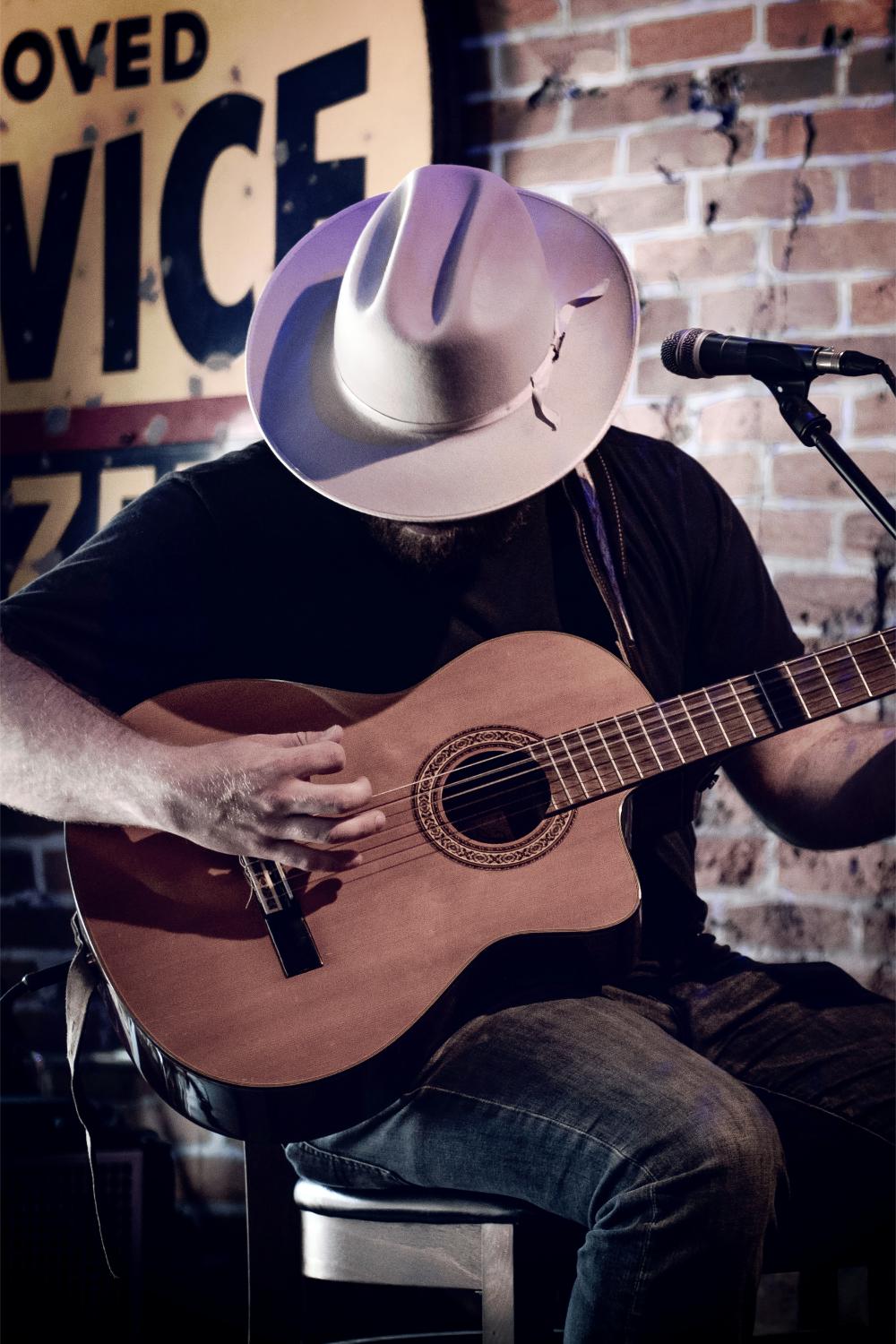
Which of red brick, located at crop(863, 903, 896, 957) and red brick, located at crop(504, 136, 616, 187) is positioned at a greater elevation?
red brick, located at crop(504, 136, 616, 187)

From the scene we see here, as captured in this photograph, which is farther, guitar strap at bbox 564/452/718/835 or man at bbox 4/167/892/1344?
guitar strap at bbox 564/452/718/835

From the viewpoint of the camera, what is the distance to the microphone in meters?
1.13

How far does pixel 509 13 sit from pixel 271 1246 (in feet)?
6.42

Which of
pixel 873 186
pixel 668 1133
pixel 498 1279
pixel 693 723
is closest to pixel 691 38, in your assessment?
pixel 873 186

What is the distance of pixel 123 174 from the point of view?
1786mm

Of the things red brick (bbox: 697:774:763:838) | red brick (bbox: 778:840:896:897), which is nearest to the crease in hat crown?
red brick (bbox: 697:774:763:838)

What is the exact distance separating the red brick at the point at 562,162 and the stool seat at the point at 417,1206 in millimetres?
1507

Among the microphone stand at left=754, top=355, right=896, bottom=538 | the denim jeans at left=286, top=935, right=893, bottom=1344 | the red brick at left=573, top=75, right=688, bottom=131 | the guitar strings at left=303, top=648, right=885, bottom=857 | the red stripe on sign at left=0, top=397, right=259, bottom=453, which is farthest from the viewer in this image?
the red stripe on sign at left=0, top=397, right=259, bottom=453

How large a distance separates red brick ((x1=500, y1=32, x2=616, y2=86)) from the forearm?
124 centimetres

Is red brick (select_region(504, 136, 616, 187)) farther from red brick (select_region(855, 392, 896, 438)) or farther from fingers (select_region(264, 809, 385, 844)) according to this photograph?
fingers (select_region(264, 809, 385, 844))

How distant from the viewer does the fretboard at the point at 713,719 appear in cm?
128

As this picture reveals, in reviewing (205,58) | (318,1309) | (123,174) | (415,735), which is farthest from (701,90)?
(318,1309)

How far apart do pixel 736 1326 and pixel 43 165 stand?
2.03 meters

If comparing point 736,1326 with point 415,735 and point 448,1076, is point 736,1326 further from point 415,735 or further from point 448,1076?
point 415,735
